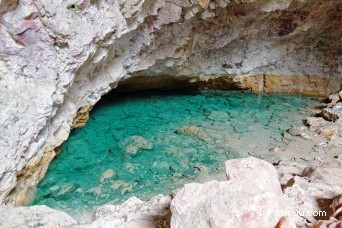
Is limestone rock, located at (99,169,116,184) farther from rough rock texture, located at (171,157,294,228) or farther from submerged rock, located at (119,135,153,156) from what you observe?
rough rock texture, located at (171,157,294,228)

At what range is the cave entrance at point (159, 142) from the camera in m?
4.05

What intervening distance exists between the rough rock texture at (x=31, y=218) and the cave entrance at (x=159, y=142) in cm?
71

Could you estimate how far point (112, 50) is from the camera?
4492 millimetres

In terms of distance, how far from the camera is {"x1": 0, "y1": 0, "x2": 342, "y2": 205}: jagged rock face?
295cm

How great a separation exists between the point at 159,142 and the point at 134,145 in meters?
0.42

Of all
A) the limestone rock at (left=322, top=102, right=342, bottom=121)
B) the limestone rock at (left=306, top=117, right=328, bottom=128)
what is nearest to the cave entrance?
the limestone rock at (left=306, top=117, right=328, bottom=128)

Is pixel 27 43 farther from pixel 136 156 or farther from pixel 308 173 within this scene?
pixel 308 173

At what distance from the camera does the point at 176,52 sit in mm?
5719

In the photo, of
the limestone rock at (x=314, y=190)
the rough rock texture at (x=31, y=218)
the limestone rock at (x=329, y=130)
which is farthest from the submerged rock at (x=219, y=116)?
the rough rock texture at (x=31, y=218)

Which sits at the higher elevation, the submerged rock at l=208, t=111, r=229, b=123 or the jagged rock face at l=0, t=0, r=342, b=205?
the jagged rock face at l=0, t=0, r=342, b=205

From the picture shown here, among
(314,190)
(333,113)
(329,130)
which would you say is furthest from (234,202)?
(333,113)

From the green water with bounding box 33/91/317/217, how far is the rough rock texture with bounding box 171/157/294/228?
2.11 metres

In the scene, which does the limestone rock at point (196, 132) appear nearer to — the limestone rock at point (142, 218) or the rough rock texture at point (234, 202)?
the limestone rock at point (142, 218)

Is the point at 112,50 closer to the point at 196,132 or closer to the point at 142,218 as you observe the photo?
the point at 196,132
